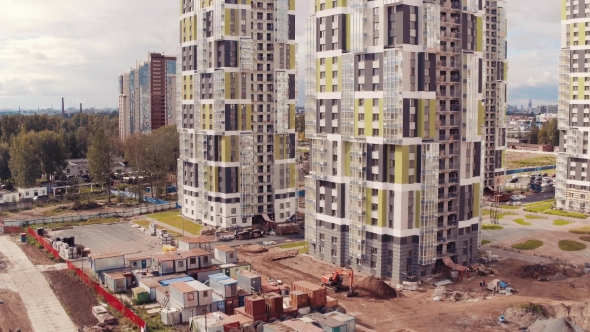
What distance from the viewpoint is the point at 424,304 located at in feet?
181

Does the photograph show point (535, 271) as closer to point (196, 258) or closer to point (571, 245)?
point (571, 245)

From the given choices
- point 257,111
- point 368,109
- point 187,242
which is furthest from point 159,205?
point 368,109

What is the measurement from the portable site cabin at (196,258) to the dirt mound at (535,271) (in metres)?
34.2

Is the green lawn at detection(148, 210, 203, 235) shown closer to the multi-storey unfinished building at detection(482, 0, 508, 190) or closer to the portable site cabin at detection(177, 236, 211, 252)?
the portable site cabin at detection(177, 236, 211, 252)

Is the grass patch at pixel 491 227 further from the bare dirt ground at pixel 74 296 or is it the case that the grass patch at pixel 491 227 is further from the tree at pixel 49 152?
the tree at pixel 49 152

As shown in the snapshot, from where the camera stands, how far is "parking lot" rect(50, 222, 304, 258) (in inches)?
3036

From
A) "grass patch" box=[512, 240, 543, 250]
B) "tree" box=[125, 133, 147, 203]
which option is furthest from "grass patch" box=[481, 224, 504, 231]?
"tree" box=[125, 133, 147, 203]

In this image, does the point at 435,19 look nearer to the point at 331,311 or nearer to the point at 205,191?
the point at 331,311

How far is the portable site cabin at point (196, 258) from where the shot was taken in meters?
60.8

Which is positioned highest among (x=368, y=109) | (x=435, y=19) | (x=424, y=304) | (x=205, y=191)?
(x=435, y=19)

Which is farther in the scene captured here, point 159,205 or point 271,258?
point 159,205

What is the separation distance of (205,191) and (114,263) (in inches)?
1184

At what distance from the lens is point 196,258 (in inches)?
2406

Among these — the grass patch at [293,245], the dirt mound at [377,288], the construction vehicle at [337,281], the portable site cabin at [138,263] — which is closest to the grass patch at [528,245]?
the dirt mound at [377,288]
